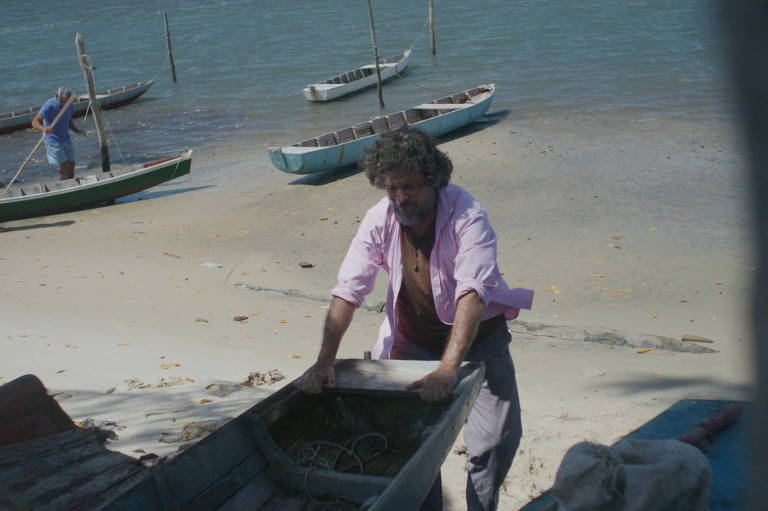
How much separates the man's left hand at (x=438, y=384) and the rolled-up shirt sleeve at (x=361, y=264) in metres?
0.58

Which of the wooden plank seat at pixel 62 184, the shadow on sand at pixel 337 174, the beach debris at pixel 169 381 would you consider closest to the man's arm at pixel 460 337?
the beach debris at pixel 169 381

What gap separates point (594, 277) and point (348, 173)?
897 cm

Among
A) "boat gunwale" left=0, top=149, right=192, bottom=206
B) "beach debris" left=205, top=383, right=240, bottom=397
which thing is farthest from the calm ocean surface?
"beach debris" left=205, top=383, right=240, bottom=397

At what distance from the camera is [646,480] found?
9.75 feet

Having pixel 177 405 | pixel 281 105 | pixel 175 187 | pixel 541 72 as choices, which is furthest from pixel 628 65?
pixel 177 405

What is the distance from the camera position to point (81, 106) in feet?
94.5

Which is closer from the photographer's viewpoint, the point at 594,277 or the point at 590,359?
the point at 590,359

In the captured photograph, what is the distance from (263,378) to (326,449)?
2.69m

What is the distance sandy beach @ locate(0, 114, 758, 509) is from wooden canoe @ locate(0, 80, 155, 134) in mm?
11583

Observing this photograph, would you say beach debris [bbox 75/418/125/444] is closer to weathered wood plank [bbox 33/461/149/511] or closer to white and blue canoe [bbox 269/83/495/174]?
weathered wood plank [bbox 33/461/149/511]

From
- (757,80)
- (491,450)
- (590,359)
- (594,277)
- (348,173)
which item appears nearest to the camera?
(757,80)

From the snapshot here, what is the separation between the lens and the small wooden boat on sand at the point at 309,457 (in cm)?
355

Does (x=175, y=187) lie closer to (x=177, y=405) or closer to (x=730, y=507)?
(x=177, y=405)

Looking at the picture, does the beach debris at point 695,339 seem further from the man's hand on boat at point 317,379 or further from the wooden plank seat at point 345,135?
the wooden plank seat at point 345,135
